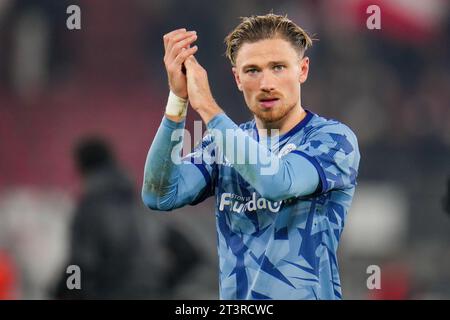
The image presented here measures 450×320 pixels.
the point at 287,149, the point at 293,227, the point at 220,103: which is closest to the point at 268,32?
the point at 287,149

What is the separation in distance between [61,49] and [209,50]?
1.23 meters

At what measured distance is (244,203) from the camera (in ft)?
9.43

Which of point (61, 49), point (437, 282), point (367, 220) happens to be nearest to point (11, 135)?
point (61, 49)

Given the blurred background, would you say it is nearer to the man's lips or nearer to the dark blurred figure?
the dark blurred figure

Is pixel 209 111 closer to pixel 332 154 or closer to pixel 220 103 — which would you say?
pixel 332 154

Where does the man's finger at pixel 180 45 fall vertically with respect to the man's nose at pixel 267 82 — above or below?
above

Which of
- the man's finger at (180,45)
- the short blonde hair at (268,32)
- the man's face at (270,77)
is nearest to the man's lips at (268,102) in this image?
the man's face at (270,77)

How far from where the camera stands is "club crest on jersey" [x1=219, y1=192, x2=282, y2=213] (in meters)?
2.82

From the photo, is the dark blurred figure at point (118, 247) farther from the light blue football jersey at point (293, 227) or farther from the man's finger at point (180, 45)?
the man's finger at point (180, 45)

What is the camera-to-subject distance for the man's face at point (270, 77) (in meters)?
2.89

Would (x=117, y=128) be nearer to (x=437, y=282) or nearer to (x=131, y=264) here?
(x=131, y=264)

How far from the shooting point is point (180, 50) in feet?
9.09

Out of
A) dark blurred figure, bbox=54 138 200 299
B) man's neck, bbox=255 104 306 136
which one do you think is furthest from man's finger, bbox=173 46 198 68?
dark blurred figure, bbox=54 138 200 299
